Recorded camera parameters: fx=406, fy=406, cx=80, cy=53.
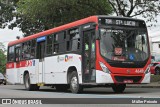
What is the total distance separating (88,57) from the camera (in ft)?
58.9

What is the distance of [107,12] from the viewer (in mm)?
31344

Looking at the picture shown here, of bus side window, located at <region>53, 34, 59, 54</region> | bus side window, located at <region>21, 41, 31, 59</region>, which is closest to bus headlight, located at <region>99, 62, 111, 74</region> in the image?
bus side window, located at <region>53, 34, 59, 54</region>

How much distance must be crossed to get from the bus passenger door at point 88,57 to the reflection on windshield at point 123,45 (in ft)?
1.92

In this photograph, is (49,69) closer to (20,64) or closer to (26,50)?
(26,50)

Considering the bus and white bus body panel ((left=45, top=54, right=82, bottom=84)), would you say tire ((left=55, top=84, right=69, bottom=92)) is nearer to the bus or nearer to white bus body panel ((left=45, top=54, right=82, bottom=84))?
white bus body panel ((left=45, top=54, right=82, bottom=84))

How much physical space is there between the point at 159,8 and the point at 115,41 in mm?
13528

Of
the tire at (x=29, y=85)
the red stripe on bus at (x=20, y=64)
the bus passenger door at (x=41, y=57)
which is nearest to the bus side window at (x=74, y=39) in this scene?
the bus passenger door at (x=41, y=57)

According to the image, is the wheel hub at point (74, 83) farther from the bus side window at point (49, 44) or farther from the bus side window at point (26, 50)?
the bus side window at point (26, 50)

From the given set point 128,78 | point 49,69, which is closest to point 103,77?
point 128,78

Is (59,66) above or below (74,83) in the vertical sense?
above

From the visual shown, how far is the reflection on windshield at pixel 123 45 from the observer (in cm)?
1733

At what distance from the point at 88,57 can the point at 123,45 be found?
1.63m

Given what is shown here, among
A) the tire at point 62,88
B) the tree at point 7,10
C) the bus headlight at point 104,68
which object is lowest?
the tire at point 62,88

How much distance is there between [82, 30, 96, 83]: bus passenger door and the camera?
57.8 feet
